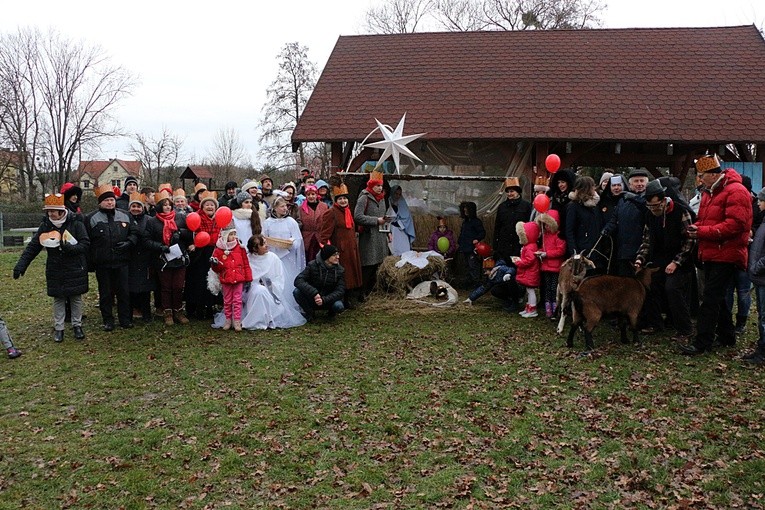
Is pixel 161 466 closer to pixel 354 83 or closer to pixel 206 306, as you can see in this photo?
pixel 206 306

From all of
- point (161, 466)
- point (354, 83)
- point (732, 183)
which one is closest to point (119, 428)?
point (161, 466)

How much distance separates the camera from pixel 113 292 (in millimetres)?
8227

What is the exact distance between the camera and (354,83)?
1419 centimetres

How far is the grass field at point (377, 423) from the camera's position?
389 centimetres

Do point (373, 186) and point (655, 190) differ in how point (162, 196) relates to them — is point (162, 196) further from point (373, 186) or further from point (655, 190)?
point (655, 190)

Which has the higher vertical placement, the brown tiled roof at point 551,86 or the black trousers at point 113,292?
the brown tiled roof at point 551,86

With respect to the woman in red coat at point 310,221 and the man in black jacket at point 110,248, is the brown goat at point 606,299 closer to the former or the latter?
the woman in red coat at point 310,221

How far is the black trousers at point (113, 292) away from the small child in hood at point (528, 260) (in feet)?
17.0

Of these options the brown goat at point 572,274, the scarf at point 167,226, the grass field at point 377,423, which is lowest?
the grass field at point 377,423

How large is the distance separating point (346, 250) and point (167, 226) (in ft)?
8.36

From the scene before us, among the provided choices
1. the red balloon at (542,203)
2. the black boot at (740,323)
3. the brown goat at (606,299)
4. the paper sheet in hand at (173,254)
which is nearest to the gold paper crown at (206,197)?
the paper sheet in hand at (173,254)

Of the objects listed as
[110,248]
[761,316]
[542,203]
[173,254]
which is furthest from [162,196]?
[761,316]

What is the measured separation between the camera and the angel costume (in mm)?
8766

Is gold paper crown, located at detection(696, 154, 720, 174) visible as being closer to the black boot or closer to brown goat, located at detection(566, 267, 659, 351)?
brown goat, located at detection(566, 267, 659, 351)
